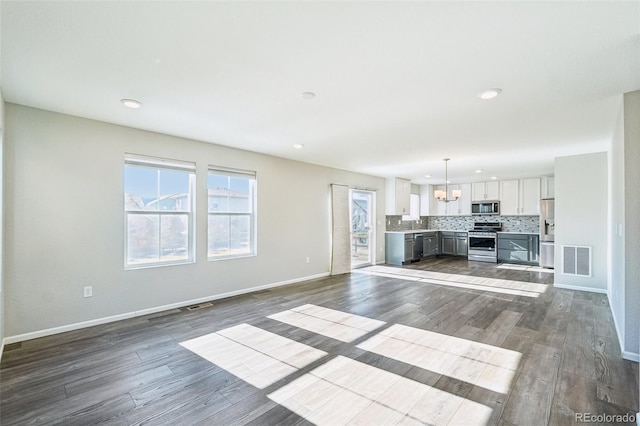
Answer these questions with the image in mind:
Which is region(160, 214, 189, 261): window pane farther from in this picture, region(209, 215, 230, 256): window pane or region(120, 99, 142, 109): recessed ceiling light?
region(120, 99, 142, 109): recessed ceiling light

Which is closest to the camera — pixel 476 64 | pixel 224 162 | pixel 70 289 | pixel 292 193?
pixel 476 64

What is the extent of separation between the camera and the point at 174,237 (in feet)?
14.2

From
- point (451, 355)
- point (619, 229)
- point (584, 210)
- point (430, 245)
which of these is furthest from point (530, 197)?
point (451, 355)

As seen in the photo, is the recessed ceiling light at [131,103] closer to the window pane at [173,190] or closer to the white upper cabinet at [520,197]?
the window pane at [173,190]

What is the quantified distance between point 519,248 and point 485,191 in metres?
1.88

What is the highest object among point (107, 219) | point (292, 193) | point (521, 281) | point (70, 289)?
point (292, 193)

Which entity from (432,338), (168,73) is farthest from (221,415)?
(168,73)

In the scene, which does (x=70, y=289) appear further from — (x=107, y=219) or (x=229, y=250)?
(x=229, y=250)

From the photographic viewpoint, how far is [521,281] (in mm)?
6012

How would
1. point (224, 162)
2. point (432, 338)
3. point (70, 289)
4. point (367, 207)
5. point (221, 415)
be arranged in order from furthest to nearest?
point (367, 207) → point (224, 162) → point (70, 289) → point (432, 338) → point (221, 415)

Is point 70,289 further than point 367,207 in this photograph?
No

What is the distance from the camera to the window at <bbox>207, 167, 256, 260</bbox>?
15.7ft

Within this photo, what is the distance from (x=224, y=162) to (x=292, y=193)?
1.51 metres

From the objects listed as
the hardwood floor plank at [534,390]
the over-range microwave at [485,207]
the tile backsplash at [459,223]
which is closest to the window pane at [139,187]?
the hardwood floor plank at [534,390]
